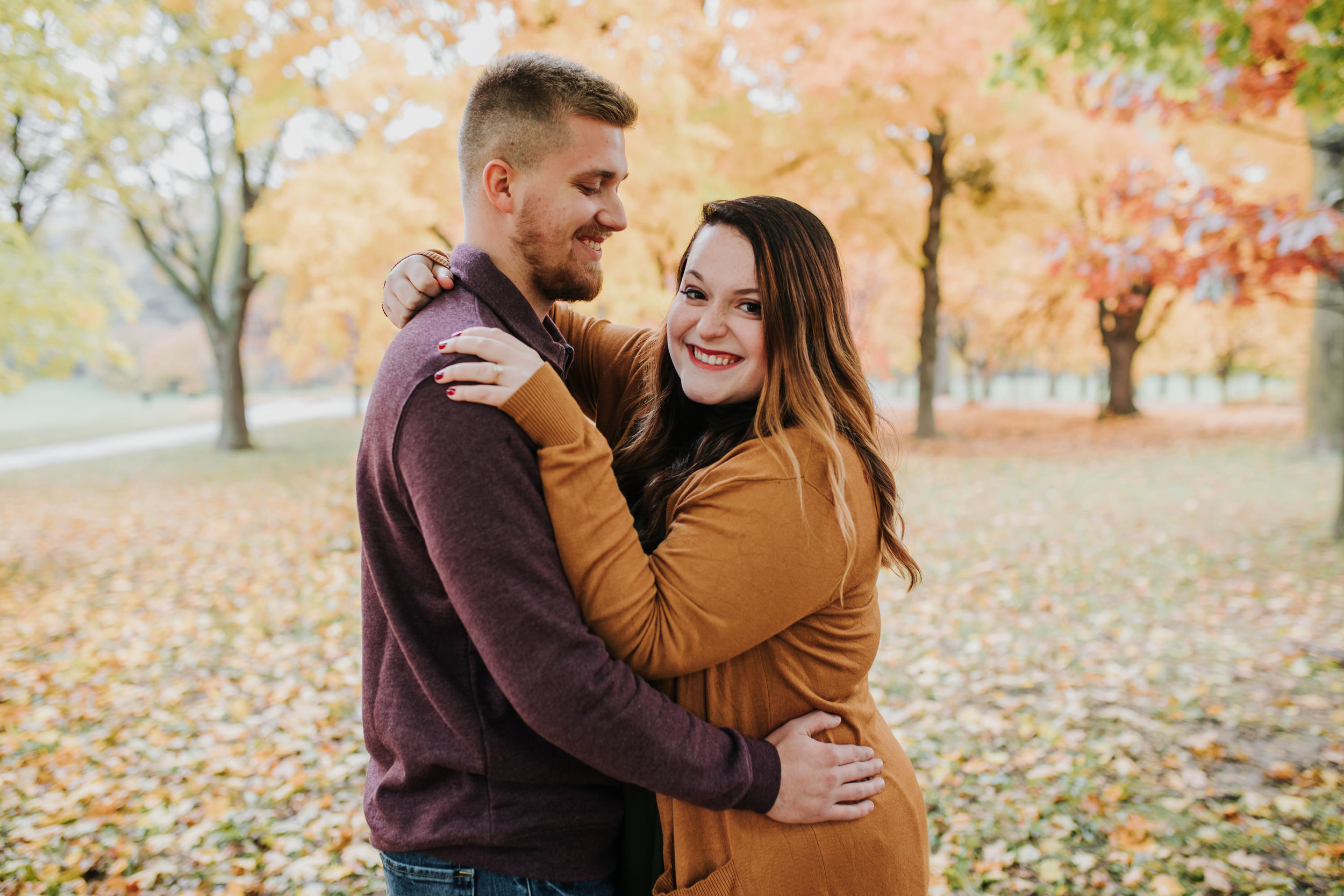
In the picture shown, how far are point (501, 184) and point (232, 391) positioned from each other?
2042 cm

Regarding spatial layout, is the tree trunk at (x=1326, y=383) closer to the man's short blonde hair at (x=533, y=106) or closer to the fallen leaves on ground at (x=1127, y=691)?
the fallen leaves on ground at (x=1127, y=691)

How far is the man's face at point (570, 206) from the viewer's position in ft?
6.11

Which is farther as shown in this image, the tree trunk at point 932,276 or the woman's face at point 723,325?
the tree trunk at point 932,276

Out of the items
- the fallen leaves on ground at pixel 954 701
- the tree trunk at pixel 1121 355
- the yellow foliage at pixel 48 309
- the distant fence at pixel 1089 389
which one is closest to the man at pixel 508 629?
the fallen leaves on ground at pixel 954 701

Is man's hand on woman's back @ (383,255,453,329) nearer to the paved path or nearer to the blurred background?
the blurred background

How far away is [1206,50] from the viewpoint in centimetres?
511

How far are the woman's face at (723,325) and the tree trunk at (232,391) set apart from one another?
1945 centimetres

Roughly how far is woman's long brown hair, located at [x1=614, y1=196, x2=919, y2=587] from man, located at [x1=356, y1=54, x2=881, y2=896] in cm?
38

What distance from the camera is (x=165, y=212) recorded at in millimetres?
17984

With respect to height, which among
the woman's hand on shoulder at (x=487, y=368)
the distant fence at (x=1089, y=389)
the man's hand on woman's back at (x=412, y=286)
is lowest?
the distant fence at (x=1089, y=389)

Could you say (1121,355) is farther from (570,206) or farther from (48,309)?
(570,206)

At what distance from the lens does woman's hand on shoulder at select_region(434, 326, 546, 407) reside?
4.81 ft

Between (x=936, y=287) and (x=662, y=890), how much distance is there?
17263mm

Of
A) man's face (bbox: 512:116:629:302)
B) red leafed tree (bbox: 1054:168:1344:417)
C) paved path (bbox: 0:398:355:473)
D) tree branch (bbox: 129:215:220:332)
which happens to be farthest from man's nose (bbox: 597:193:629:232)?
paved path (bbox: 0:398:355:473)
